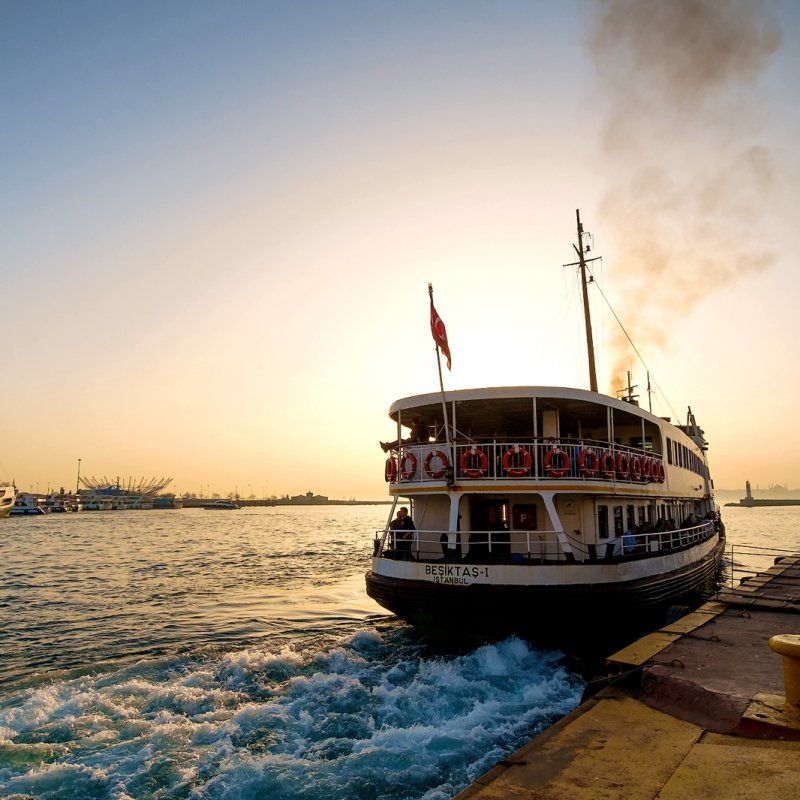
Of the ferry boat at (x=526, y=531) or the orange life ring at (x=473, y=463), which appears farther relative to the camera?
the orange life ring at (x=473, y=463)

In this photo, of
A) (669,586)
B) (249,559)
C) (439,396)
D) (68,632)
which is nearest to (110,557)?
(249,559)

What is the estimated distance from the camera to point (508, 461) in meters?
14.3

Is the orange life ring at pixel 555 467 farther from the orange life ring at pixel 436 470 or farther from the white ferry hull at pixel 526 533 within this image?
the orange life ring at pixel 436 470

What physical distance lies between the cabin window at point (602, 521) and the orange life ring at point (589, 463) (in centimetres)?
220

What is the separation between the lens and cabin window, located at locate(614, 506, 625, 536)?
17.9 metres

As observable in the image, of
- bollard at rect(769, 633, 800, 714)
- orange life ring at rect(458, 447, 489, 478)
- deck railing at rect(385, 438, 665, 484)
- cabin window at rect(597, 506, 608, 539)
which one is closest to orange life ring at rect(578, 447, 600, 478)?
deck railing at rect(385, 438, 665, 484)

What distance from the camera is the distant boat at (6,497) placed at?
10399 centimetres

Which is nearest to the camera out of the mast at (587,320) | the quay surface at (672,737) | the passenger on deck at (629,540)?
the quay surface at (672,737)

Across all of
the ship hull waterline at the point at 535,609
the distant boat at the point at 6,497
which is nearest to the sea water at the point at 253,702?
the ship hull waterline at the point at 535,609

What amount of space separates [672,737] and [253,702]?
7.75 meters

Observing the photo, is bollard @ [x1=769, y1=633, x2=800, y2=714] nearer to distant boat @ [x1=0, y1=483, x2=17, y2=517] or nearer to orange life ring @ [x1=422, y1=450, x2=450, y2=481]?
orange life ring @ [x1=422, y1=450, x2=450, y2=481]

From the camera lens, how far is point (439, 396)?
50.9 ft

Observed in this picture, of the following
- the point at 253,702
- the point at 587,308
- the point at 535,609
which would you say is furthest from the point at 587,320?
the point at 253,702

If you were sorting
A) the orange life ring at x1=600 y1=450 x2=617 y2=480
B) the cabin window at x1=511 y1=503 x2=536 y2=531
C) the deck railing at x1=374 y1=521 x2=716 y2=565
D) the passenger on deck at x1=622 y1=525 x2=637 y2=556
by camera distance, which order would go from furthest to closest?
1. the cabin window at x1=511 y1=503 x2=536 y2=531
2. the passenger on deck at x1=622 y1=525 x2=637 y2=556
3. the orange life ring at x1=600 y1=450 x2=617 y2=480
4. the deck railing at x1=374 y1=521 x2=716 y2=565
